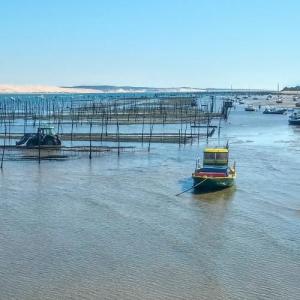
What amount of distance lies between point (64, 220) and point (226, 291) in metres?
9.93

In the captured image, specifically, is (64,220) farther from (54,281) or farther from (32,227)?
(54,281)

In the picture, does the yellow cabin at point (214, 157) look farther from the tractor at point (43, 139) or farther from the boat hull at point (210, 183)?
the tractor at point (43, 139)

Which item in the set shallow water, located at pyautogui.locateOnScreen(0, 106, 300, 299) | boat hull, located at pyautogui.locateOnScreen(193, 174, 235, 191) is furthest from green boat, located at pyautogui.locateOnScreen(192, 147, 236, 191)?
shallow water, located at pyautogui.locateOnScreen(0, 106, 300, 299)

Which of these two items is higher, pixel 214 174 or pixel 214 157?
pixel 214 157

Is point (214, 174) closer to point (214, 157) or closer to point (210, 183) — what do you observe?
point (210, 183)

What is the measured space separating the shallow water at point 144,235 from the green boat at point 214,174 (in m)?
0.62

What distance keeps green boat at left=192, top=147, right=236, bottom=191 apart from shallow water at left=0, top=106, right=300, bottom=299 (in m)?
0.62

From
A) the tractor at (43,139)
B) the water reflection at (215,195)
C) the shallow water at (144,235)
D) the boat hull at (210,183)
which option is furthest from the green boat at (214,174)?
the tractor at (43,139)

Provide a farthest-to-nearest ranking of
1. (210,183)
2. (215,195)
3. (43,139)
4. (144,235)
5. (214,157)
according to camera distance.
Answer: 1. (43,139)
2. (214,157)
3. (210,183)
4. (215,195)
5. (144,235)

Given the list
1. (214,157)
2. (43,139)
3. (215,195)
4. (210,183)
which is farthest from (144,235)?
(43,139)

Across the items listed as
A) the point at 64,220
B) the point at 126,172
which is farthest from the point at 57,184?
the point at 64,220

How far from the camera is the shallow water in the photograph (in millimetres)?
17500

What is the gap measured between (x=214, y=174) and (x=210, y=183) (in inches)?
35.5

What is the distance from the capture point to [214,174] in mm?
32719
